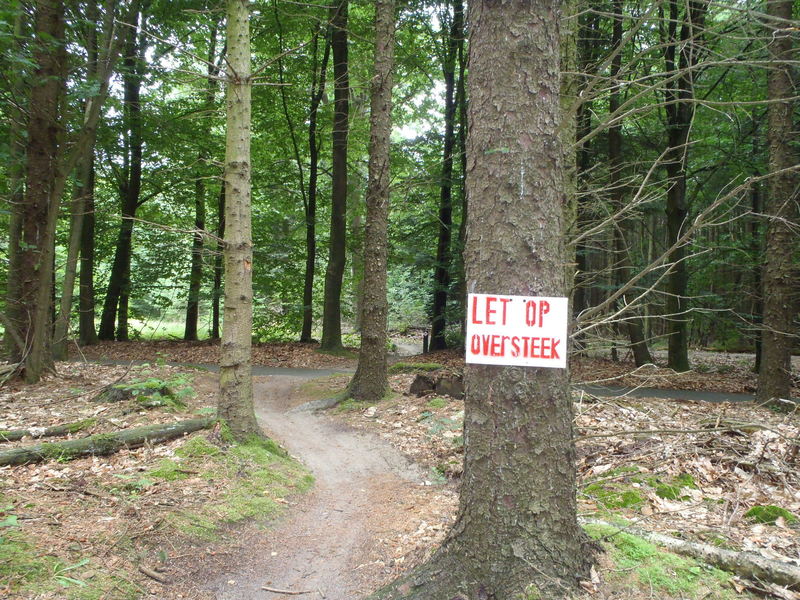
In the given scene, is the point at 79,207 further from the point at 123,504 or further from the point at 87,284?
the point at 123,504

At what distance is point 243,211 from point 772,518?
5.62 m

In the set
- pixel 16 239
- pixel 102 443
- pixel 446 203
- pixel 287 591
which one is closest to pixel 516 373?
pixel 287 591

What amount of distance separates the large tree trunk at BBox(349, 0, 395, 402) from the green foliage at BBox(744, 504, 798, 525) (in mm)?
5789

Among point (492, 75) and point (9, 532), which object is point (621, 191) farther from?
point (9, 532)

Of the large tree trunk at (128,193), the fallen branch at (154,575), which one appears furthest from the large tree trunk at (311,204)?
the fallen branch at (154,575)

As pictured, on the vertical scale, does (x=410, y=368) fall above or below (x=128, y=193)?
below

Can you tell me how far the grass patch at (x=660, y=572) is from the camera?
262 cm

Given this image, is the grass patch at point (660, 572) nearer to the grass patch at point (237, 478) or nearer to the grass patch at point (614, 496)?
the grass patch at point (614, 496)

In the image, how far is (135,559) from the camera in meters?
3.38

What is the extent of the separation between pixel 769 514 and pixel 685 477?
85cm

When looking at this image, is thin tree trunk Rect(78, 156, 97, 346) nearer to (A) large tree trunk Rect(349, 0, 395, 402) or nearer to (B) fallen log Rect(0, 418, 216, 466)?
(A) large tree trunk Rect(349, 0, 395, 402)

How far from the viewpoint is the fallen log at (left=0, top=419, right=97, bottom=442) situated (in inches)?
206

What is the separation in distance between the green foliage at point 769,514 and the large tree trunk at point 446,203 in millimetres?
12583

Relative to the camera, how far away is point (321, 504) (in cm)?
495
